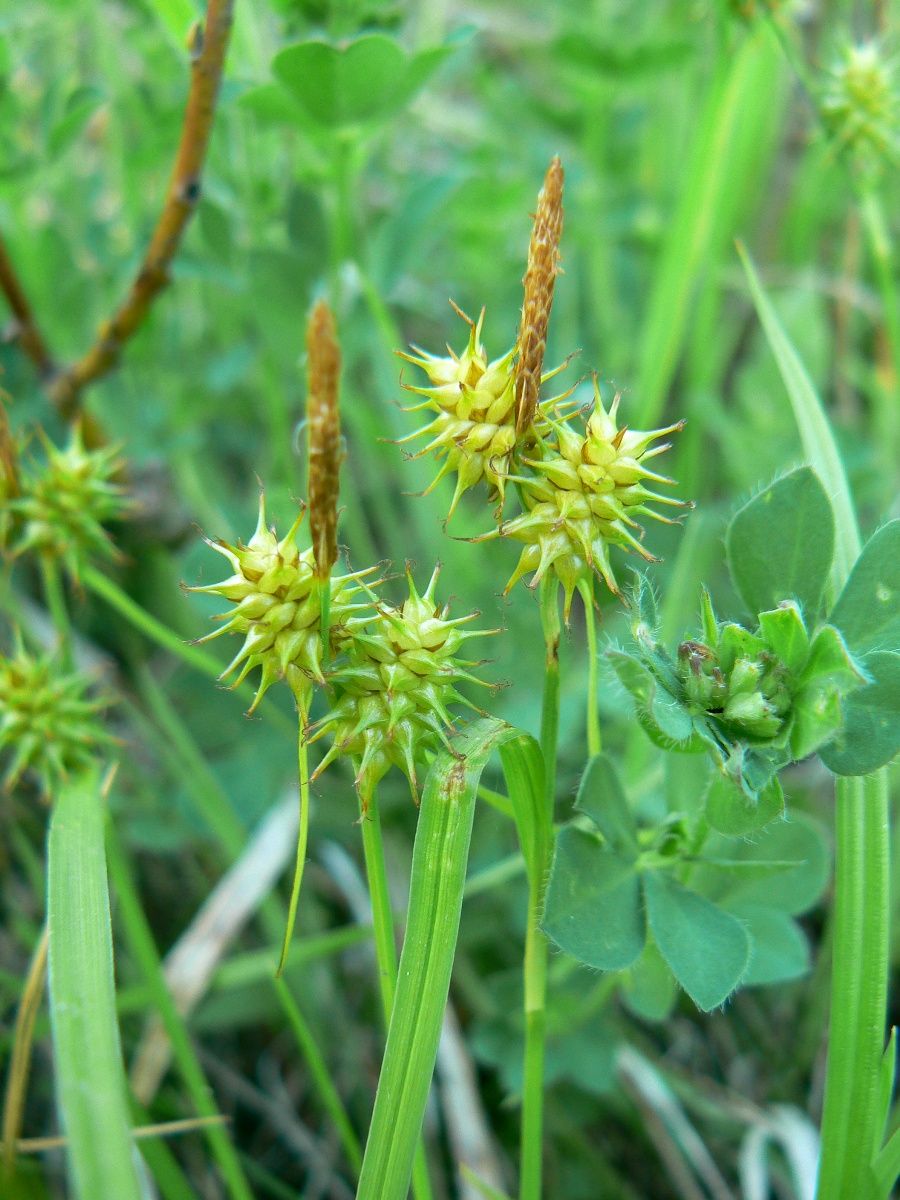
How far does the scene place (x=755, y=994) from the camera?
1.56m

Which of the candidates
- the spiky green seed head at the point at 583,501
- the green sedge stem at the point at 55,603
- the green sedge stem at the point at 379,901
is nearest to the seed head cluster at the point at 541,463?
the spiky green seed head at the point at 583,501

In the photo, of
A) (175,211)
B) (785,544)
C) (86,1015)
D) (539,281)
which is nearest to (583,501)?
(539,281)

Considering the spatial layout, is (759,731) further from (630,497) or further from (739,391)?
(739,391)

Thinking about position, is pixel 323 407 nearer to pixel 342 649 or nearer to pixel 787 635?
pixel 342 649

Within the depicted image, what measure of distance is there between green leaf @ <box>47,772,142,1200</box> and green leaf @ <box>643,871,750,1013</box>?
0.44 m

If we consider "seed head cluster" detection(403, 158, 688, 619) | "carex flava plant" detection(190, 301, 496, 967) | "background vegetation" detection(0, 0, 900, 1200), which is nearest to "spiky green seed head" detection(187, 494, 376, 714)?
"carex flava plant" detection(190, 301, 496, 967)

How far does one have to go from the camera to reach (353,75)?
1329 mm

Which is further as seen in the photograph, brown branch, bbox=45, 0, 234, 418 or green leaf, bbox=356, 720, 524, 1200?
brown branch, bbox=45, 0, 234, 418

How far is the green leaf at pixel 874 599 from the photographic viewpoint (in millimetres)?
A: 878

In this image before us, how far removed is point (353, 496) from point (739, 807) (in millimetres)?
1150

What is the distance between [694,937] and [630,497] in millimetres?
412

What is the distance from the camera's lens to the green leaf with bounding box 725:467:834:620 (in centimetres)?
90

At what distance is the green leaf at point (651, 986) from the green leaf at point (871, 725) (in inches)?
12.5

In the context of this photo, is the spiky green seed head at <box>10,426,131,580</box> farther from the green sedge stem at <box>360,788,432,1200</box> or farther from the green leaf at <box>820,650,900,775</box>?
the green leaf at <box>820,650,900,775</box>
